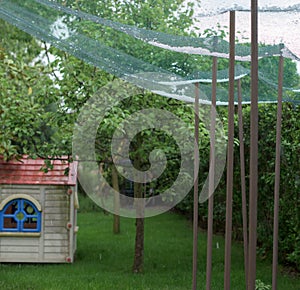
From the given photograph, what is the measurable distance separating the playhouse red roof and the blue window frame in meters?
0.29

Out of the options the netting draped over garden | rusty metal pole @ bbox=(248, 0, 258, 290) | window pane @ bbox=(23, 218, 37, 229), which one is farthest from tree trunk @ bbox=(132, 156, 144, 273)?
rusty metal pole @ bbox=(248, 0, 258, 290)

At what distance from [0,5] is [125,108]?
11.9 feet

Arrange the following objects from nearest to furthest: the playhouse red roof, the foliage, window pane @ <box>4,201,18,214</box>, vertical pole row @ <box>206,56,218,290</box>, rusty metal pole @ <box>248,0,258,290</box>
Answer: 1. rusty metal pole @ <box>248,0,258,290</box>
2. vertical pole row @ <box>206,56,218,290</box>
3. the foliage
4. the playhouse red roof
5. window pane @ <box>4,201,18,214</box>

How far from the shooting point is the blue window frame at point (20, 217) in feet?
27.3

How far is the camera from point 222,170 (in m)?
8.56

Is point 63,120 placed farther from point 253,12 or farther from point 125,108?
point 253,12

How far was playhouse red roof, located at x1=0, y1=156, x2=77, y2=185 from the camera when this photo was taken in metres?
8.34

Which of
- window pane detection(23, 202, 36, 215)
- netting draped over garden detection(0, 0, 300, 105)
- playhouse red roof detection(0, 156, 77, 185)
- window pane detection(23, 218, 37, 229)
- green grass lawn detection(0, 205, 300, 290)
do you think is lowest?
green grass lawn detection(0, 205, 300, 290)

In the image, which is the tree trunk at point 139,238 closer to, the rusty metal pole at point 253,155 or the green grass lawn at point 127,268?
the green grass lawn at point 127,268

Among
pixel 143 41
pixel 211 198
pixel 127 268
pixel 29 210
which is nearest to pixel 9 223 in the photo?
pixel 29 210

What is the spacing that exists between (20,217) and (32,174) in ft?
2.00

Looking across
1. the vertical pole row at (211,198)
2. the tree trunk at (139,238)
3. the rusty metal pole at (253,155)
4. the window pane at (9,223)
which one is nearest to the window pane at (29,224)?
the window pane at (9,223)

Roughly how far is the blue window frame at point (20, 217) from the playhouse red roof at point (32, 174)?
0.29m

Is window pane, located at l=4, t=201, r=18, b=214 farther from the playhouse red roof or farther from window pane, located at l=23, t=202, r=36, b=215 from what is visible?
the playhouse red roof
